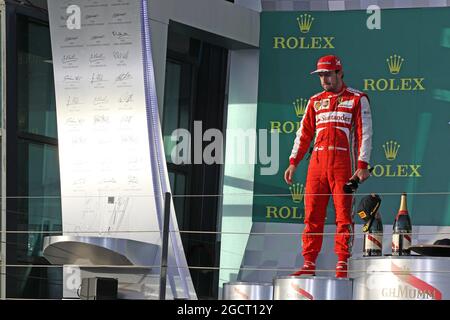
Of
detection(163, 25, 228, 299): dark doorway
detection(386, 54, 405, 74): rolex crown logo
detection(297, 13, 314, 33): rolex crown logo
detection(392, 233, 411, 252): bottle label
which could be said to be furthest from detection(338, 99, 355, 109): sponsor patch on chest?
detection(163, 25, 228, 299): dark doorway

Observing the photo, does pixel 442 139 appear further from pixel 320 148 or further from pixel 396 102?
pixel 320 148

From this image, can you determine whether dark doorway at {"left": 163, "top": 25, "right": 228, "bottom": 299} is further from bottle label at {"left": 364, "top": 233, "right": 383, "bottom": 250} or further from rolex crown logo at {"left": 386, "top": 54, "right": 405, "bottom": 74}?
bottle label at {"left": 364, "top": 233, "right": 383, "bottom": 250}

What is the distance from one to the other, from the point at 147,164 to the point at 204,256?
79 cm

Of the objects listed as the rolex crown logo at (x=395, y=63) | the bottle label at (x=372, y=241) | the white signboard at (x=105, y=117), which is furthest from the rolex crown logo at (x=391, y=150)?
the bottle label at (x=372, y=241)

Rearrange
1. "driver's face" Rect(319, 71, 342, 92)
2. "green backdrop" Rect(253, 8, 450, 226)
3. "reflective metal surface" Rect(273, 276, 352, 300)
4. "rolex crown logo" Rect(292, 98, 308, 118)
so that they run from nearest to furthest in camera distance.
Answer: "reflective metal surface" Rect(273, 276, 352, 300) < "driver's face" Rect(319, 71, 342, 92) < "green backdrop" Rect(253, 8, 450, 226) < "rolex crown logo" Rect(292, 98, 308, 118)

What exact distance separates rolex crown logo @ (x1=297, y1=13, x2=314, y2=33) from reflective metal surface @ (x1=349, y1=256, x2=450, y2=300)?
328 centimetres

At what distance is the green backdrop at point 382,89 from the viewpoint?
650 cm

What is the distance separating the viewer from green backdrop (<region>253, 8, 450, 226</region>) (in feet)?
21.3

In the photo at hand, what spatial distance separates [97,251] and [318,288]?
6.61ft

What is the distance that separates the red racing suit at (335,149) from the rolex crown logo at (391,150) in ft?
4.88

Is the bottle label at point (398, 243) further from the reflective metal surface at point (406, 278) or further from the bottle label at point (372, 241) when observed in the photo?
the reflective metal surface at point (406, 278)

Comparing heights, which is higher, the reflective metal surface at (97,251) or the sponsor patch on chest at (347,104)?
the sponsor patch on chest at (347,104)

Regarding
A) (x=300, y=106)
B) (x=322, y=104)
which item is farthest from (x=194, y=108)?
(x=322, y=104)

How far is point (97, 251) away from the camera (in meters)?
5.64
